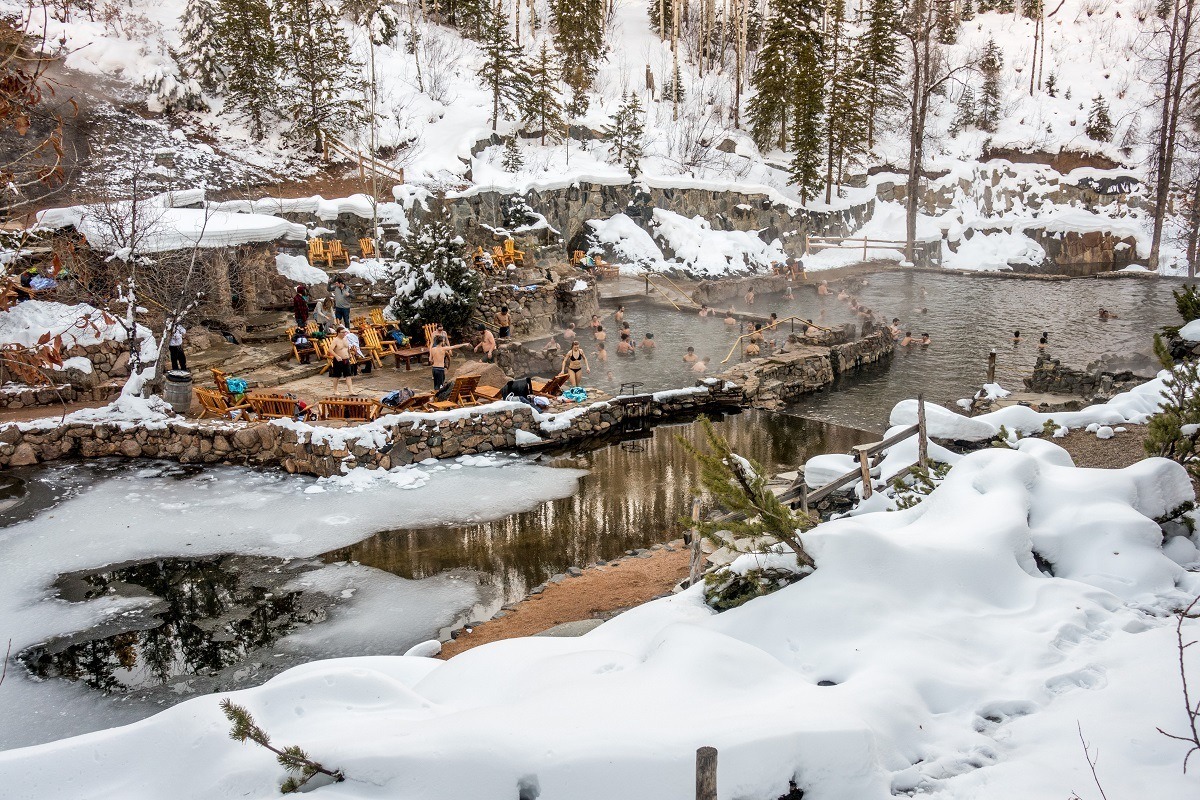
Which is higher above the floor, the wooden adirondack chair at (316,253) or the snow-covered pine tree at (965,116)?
the snow-covered pine tree at (965,116)

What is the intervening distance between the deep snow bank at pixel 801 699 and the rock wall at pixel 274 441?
664cm

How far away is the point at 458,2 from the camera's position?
133ft

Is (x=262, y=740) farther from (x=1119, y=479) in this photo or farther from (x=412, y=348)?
(x=412, y=348)

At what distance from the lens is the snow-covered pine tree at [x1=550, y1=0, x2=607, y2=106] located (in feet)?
121

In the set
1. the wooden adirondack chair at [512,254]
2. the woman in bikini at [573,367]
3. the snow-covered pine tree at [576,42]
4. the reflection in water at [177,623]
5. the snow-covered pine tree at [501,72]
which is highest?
the snow-covered pine tree at [576,42]

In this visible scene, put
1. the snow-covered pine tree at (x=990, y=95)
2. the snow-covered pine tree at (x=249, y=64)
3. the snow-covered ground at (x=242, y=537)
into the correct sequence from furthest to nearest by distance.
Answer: the snow-covered pine tree at (x=990, y=95) → the snow-covered pine tree at (x=249, y=64) → the snow-covered ground at (x=242, y=537)

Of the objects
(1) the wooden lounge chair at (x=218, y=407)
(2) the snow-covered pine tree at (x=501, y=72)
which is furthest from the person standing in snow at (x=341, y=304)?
(2) the snow-covered pine tree at (x=501, y=72)

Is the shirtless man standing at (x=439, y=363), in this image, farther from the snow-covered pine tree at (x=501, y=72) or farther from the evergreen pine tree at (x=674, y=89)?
the evergreen pine tree at (x=674, y=89)

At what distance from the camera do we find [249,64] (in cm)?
2834

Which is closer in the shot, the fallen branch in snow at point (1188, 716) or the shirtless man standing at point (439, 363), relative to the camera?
the fallen branch in snow at point (1188, 716)

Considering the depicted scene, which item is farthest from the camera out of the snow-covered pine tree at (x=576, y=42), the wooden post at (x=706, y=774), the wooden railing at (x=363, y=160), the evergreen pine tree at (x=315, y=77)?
the snow-covered pine tree at (x=576, y=42)

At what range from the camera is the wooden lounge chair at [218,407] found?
43.4ft

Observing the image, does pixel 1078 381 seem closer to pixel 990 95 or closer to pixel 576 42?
pixel 576 42

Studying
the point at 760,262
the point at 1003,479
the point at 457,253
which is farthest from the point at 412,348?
the point at 760,262
